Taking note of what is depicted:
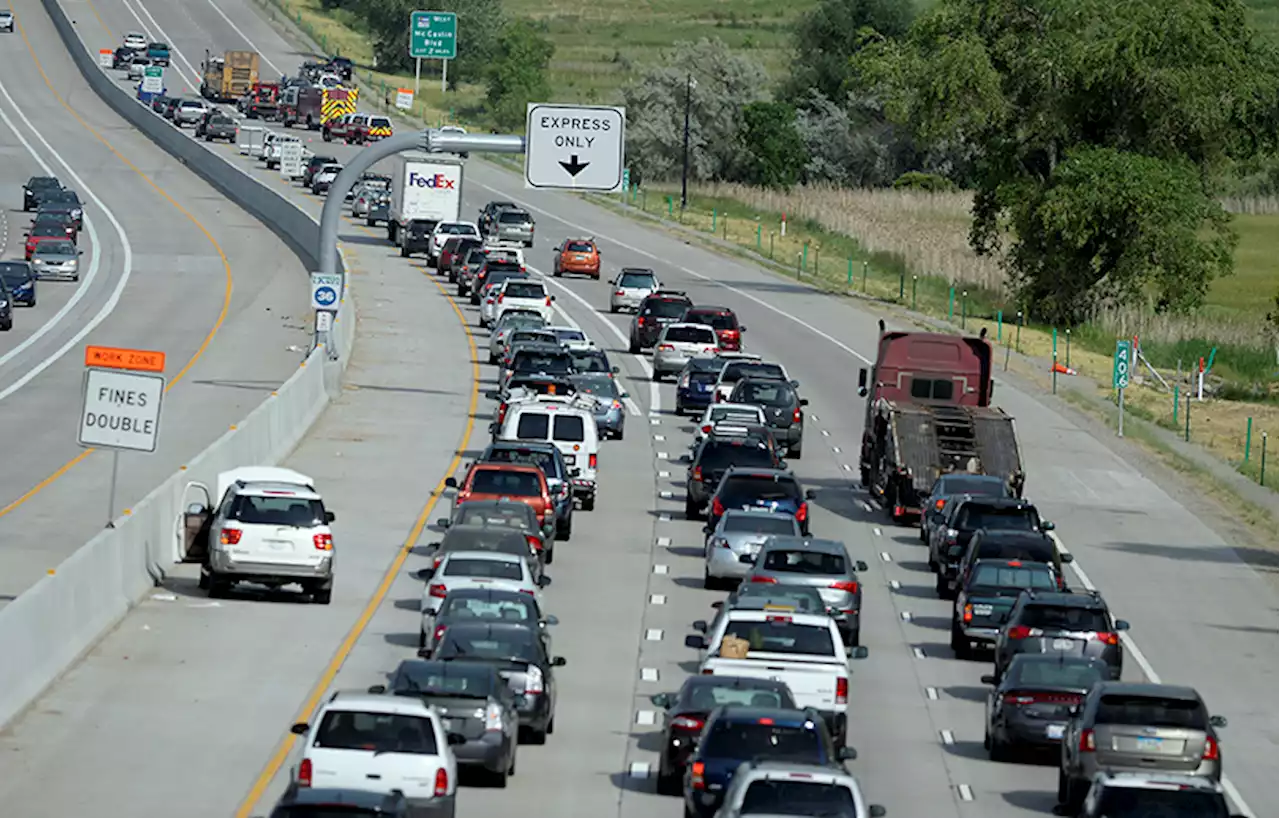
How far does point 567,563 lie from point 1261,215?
105544 mm

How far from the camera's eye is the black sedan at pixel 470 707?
76.8ft

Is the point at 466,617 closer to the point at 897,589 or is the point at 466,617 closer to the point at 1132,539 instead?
the point at 897,589

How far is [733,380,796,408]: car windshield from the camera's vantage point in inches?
2104

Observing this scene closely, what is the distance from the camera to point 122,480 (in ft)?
150

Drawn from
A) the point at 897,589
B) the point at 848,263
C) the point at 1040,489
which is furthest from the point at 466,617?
the point at 848,263

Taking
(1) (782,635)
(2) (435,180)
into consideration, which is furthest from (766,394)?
(2) (435,180)

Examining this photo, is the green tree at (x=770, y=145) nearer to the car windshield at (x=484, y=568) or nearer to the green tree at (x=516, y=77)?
the green tree at (x=516, y=77)

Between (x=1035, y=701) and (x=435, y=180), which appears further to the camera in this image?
(x=435, y=180)

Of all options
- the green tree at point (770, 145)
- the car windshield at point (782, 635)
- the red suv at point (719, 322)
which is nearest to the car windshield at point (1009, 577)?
the car windshield at point (782, 635)

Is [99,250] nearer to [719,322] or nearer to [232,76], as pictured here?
[719,322]

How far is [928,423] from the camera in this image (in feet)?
149

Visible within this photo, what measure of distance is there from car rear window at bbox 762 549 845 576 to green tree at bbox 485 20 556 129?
12483 centimetres

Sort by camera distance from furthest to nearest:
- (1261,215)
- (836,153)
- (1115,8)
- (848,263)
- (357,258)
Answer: (836,153) → (1261,215) → (848,263) → (357,258) → (1115,8)

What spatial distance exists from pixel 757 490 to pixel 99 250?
2082 inches
